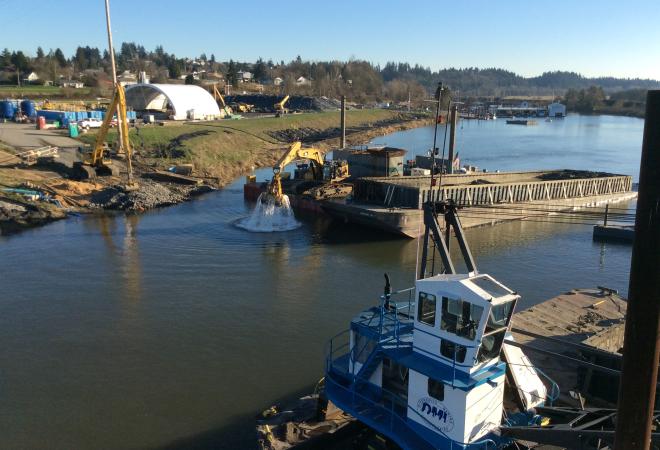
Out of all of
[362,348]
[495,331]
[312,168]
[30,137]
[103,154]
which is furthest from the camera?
[30,137]

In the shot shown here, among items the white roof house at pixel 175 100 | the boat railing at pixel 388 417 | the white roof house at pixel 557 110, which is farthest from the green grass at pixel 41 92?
the white roof house at pixel 557 110

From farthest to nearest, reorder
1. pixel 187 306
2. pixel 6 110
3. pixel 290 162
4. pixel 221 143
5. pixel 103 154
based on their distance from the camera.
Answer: pixel 6 110 → pixel 221 143 → pixel 103 154 → pixel 290 162 → pixel 187 306

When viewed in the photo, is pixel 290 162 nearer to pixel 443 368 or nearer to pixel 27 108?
pixel 443 368

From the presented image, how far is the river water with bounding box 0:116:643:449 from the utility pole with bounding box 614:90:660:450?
32.8 feet

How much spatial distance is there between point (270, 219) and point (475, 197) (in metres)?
14.2

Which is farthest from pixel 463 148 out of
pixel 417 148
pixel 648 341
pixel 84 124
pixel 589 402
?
pixel 648 341

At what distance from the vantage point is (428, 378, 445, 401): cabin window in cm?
977

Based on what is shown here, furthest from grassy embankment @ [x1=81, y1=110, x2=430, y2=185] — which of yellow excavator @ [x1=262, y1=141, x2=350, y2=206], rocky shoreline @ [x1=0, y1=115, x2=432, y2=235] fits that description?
yellow excavator @ [x1=262, y1=141, x2=350, y2=206]

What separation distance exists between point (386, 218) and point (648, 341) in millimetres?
26005

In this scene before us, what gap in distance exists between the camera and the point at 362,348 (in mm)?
11609

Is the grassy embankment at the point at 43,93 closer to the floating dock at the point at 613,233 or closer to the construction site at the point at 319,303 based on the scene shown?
the construction site at the point at 319,303

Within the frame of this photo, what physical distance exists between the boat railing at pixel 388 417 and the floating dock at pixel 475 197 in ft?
57.5


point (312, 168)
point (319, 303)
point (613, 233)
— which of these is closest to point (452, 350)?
point (319, 303)

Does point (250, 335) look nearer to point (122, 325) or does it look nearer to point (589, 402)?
point (122, 325)
